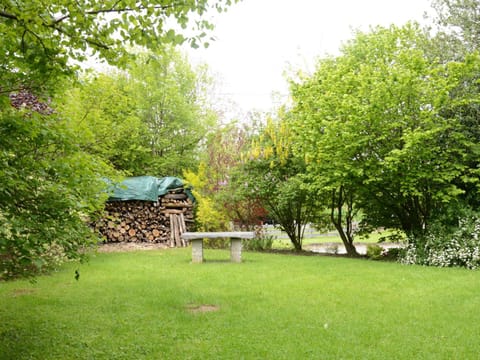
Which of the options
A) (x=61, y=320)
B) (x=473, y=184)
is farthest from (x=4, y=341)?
(x=473, y=184)

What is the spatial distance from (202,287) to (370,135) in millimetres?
5756

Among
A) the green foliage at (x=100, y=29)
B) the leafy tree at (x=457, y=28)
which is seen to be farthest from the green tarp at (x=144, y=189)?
the green foliage at (x=100, y=29)

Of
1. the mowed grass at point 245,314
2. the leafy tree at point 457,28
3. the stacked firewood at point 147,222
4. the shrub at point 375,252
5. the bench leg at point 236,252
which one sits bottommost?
the mowed grass at point 245,314

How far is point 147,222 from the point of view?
1556 cm

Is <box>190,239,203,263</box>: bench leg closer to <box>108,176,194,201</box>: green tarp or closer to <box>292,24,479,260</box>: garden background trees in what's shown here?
<box>292,24,479,260</box>: garden background trees

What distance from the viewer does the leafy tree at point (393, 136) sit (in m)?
9.81

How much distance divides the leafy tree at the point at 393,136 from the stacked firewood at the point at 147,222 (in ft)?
19.5

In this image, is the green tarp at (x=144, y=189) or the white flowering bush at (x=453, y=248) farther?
the green tarp at (x=144, y=189)

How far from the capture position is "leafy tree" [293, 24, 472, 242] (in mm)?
9812

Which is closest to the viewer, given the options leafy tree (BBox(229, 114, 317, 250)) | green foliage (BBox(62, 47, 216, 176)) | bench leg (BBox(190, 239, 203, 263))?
bench leg (BBox(190, 239, 203, 263))

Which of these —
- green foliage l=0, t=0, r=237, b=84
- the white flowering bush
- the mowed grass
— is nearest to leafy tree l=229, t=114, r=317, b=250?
the white flowering bush

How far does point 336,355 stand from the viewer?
13.2 ft

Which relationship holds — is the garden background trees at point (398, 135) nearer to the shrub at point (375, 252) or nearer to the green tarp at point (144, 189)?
the shrub at point (375, 252)

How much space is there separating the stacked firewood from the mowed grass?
20.9ft
